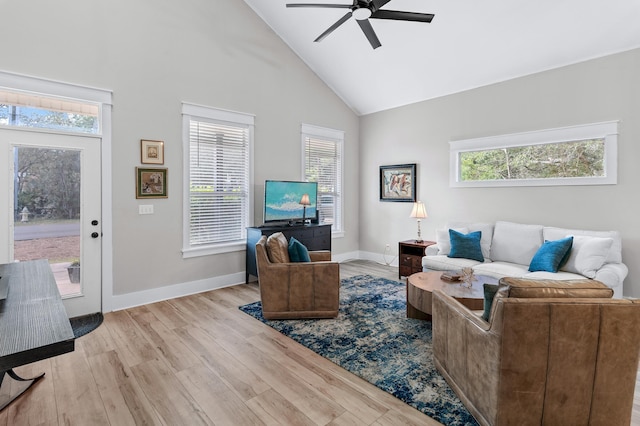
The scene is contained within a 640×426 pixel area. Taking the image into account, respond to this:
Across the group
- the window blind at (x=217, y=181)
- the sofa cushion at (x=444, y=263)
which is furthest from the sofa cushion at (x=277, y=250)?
the sofa cushion at (x=444, y=263)

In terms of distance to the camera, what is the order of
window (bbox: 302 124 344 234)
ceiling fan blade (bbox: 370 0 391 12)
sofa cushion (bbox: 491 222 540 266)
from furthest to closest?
window (bbox: 302 124 344 234) < sofa cushion (bbox: 491 222 540 266) < ceiling fan blade (bbox: 370 0 391 12)

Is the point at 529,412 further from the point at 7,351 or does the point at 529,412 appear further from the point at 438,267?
the point at 438,267

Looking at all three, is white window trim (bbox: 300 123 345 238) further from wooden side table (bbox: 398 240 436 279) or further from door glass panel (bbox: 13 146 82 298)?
door glass panel (bbox: 13 146 82 298)

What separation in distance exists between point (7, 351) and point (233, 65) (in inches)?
177

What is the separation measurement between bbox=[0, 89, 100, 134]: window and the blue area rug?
8.99 ft

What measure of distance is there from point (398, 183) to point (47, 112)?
→ 507 cm

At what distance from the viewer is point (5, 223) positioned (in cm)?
321

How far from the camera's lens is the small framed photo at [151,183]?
4.00 meters

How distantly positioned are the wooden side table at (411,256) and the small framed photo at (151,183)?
3.58m

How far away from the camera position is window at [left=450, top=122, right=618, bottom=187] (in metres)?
4.00

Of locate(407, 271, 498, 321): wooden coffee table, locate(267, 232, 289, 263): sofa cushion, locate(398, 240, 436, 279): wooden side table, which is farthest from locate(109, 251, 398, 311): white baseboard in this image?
locate(407, 271, 498, 321): wooden coffee table

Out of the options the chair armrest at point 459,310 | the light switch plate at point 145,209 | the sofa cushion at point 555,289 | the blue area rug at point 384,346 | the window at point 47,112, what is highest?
the window at point 47,112

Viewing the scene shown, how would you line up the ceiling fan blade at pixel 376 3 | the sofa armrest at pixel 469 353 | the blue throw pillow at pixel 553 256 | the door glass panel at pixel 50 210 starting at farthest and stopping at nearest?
the blue throw pillow at pixel 553 256 < the door glass panel at pixel 50 210 < the ceiling fan blade at pixel 376 3 < the sofa armrest at pixel 469 353

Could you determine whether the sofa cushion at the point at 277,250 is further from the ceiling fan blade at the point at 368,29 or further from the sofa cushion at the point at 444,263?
the ceiling fan blade at the point at 368,29
